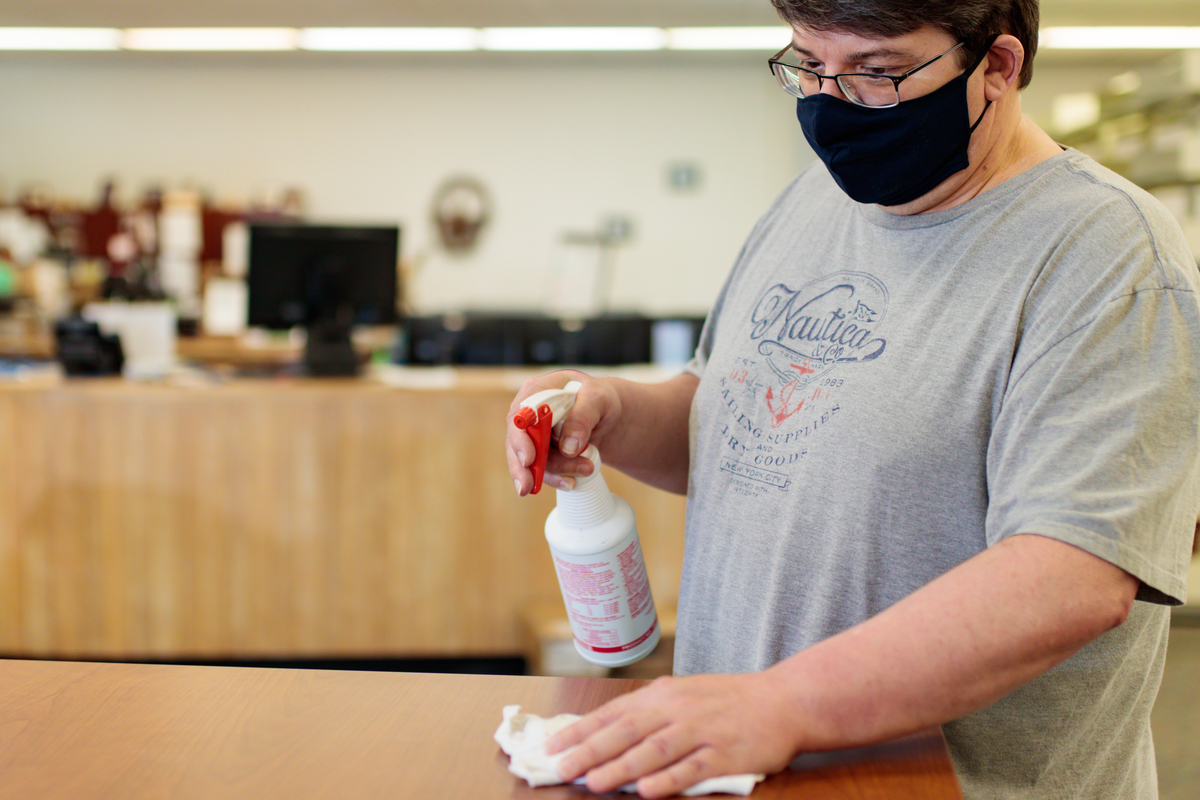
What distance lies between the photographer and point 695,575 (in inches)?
40.4

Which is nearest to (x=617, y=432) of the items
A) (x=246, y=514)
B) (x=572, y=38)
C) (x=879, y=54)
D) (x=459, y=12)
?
(x=879, y=54)

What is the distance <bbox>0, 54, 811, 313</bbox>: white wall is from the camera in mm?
7047

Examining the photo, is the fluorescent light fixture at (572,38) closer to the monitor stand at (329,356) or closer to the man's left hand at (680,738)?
the monitor stand at (329,356)

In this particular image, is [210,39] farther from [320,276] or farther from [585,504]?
[585,504]

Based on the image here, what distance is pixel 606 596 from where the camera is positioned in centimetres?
91

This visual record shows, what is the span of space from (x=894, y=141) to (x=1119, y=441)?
0.37 meters

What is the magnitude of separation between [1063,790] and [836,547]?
0.99 feet

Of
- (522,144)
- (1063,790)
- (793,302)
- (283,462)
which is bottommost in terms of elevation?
(283,462)

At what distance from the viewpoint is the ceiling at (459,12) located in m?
5.17

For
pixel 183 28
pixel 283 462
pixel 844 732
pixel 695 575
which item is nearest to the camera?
pixel 844 732

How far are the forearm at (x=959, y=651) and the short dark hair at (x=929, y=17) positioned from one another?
476 mm

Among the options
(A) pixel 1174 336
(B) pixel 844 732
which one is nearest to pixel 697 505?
(B) pixel 844 732

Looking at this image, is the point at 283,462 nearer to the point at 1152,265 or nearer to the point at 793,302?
the point at 793,302

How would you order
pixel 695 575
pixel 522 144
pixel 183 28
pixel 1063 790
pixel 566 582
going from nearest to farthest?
pixel 1063 790 → pixel 566 582 → pixel 695 575 → pixel 183 28 → pixel 522 144
